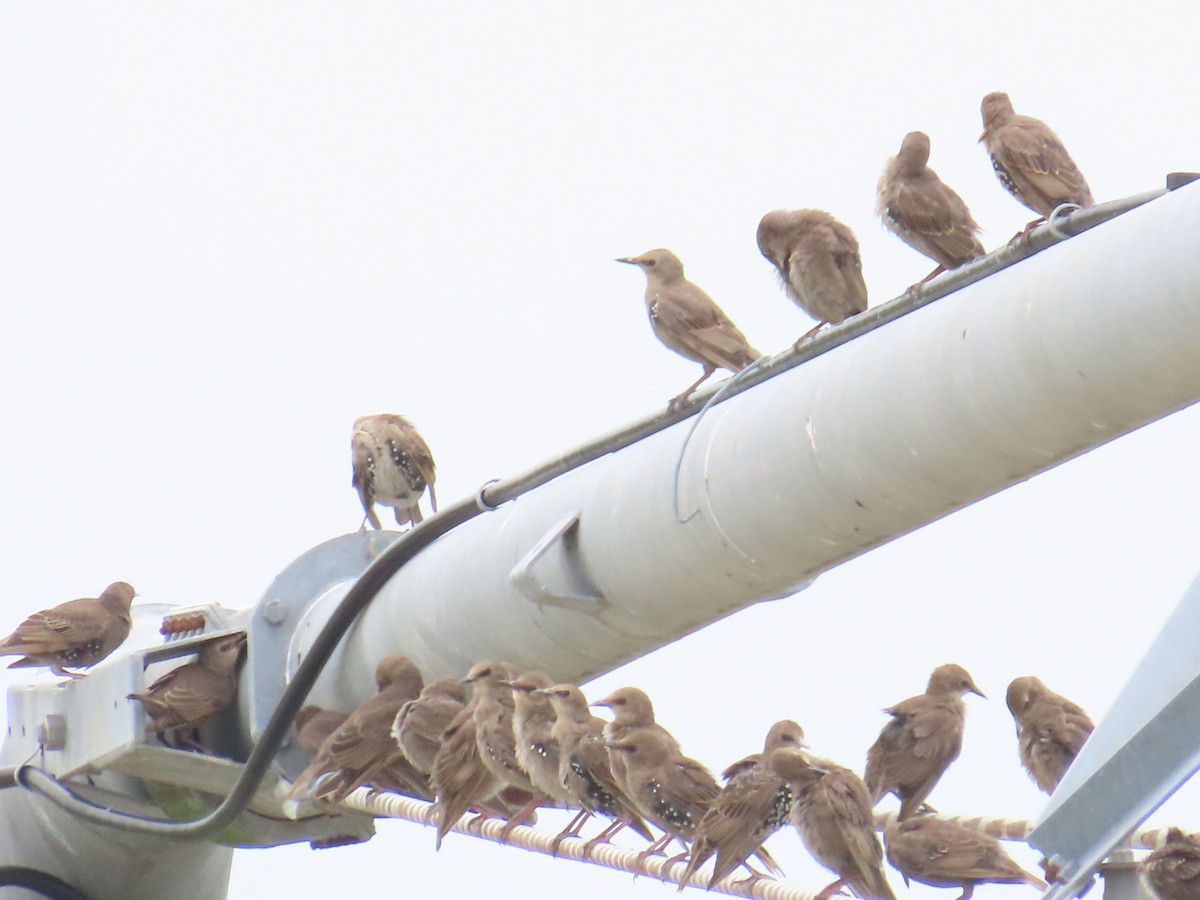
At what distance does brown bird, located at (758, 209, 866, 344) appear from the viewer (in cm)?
815

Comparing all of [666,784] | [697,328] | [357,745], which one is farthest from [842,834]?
[697,328]

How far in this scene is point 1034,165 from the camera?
25.7ft

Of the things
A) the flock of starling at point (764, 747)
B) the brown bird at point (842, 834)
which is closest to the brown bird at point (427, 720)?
the flock of starling at point (764, 747)

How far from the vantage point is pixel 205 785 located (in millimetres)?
7109

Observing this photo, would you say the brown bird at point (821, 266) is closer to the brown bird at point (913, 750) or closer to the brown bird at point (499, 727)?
the brown bird at point (913, 750)

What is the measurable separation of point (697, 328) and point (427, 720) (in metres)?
3.17

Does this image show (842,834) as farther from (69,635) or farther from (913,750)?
(69,635)

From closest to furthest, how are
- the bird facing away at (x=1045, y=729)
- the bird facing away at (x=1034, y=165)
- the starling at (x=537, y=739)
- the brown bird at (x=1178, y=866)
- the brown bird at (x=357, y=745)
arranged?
1. the brown bird at (x=1178, y=866)
2. the starling at (x=537, y=739)
3. the brown bird at (x=357, y=745)
4. the bird facing away at (x=1045, y=729)
5. the bird facing away at (x=1034, y=165)

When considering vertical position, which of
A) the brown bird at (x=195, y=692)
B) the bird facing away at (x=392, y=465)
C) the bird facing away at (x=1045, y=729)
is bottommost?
the bird facing away at (x=1045, y=729)

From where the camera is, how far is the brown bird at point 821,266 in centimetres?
815

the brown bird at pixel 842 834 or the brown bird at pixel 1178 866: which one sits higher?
the brown bird at pixel 842 834

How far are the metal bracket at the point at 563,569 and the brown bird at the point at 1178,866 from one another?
1.69 metres

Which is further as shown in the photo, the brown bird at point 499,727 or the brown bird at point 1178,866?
the brown bird at point 499,727

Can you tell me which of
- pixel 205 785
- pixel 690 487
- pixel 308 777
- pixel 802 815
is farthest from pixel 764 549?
Answer: pixel 205 785
